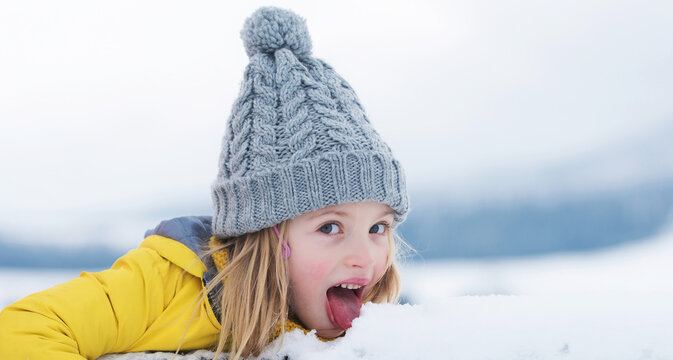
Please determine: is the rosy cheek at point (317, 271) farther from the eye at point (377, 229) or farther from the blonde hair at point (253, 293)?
the eye at point (377, 229)

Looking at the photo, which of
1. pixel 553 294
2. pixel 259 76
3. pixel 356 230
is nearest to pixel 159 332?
pixel 356 230

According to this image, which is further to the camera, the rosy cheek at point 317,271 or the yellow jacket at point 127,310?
the rosy cheek at point 317,271

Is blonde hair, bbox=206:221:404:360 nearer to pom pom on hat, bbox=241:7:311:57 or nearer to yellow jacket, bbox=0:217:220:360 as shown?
yellow jacket, bbox=0:217:220:360

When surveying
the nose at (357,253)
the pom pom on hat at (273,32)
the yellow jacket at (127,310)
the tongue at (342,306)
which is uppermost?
the pom pom on hat at (273,32)

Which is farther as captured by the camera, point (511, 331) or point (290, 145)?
point (290, 145)

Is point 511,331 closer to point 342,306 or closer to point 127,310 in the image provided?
point 342,306

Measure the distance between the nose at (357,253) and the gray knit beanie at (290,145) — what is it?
0.08 metres

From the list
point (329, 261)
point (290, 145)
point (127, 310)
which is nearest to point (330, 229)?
point (329, 261)

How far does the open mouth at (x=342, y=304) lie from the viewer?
1.06 metres

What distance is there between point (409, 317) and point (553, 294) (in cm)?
25

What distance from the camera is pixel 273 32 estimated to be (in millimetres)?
1146

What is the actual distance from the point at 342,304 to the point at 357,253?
0.12 meters

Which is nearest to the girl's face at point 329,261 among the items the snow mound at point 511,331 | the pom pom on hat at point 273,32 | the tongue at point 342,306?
the tongue at point 342,306

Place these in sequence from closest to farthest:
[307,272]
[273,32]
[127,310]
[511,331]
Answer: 1. [511,331]
2. [127,310]
3. [307,272]
4. [273,32]
